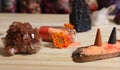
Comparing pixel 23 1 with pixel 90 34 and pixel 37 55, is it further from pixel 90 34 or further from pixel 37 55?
pixel 37 55

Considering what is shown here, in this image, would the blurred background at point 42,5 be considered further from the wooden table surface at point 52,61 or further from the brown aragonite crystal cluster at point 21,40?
the brown aragonite crystal cluster at point 21,40

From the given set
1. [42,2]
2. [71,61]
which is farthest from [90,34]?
[42,2]

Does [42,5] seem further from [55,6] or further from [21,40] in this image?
[21,40]

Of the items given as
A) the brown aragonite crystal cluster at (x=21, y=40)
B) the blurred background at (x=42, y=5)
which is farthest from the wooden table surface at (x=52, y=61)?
the blurred background at (x=42, y=5)

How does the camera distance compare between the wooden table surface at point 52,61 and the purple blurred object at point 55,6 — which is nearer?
the wooden table surface at point 52,61

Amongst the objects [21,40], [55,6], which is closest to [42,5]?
[55,6]

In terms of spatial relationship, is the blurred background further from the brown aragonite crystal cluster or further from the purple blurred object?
→ the brown aragonite crystal cluster
